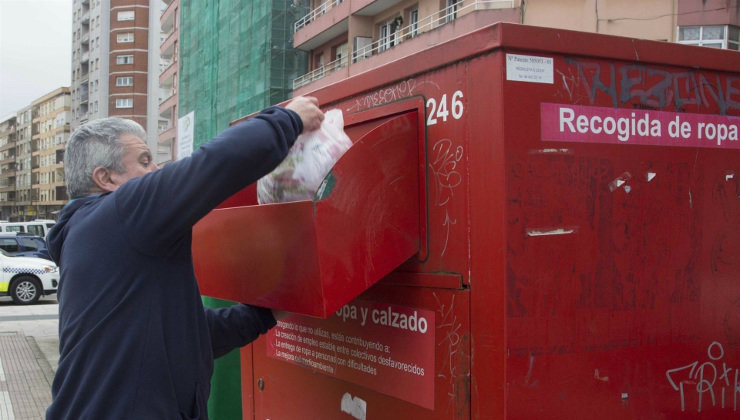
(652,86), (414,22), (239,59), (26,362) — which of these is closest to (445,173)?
(652,86)

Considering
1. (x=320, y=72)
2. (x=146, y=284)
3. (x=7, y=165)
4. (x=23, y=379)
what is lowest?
(x=23, y=379)

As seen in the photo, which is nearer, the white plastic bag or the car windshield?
the white plastic bag

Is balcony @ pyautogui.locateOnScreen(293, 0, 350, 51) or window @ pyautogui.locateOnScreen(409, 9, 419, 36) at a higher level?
balcony @ pyautogui.locateOnScreen(293, 0, 350, 51)

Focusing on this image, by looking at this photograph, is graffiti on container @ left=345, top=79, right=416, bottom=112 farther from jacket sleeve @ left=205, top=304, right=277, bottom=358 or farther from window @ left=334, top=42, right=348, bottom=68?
window @ left=334, top=42, right=348, bottom=68

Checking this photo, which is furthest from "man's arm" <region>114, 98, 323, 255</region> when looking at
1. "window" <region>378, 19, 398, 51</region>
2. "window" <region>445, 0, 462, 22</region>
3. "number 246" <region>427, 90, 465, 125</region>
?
"window" <region>378, 19, 398, 51</region>

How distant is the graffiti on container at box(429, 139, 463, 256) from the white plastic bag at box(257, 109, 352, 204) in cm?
26

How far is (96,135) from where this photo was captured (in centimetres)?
196

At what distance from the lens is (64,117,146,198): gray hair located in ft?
6.40

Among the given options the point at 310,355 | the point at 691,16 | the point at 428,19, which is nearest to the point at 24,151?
the point at 428,19

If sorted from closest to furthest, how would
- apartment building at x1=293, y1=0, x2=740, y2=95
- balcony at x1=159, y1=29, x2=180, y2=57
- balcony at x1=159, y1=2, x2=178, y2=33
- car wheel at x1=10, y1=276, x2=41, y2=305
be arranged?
car wheel at x1=10, y1=276, x2=41, y2=305 < apartment building at x1=293, y1=0, x2=740, y2=95 < balcony at x1=159, y1=29, x2=180, y2=57 < balcony at x1=159, y1=2, x2=178, y2=33

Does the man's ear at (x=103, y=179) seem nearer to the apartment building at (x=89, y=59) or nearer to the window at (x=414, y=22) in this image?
the window at (x=414, y=22)

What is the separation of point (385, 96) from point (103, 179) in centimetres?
89

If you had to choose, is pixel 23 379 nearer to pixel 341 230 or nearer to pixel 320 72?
pixel 341 230

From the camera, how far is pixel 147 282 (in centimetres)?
178
